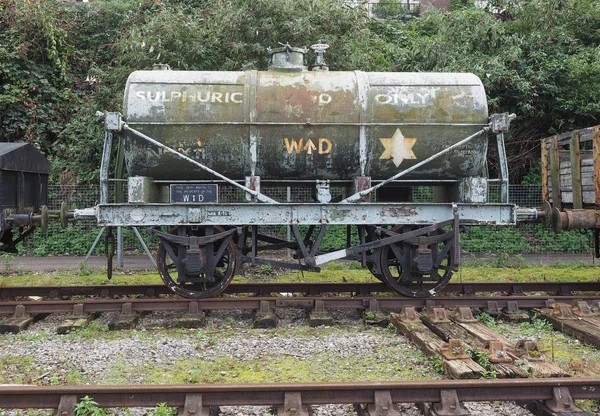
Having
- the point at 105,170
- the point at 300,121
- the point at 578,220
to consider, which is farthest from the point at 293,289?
the point at 578,220

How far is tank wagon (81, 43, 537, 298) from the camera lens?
273 inches

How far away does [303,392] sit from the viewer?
13.1 feet

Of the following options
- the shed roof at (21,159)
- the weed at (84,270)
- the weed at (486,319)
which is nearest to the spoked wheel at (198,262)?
the shed roof at (21,159)

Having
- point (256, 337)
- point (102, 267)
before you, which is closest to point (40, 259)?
point (102, 267)

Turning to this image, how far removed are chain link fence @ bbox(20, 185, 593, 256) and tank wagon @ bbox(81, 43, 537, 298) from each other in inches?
215

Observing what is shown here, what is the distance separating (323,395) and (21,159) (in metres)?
6.59

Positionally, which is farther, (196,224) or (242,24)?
(242,24)

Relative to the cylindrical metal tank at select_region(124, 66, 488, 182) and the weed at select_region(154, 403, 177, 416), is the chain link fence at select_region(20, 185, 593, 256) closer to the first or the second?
the cylindrical metal tank at select_region(124, 66, 488, 182)

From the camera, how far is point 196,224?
684cm

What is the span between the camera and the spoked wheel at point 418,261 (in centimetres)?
707

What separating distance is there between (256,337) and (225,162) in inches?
102

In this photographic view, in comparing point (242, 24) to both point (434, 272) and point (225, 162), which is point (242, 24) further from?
point (434, 272)

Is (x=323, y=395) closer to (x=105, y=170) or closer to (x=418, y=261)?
(x=418, y=261)

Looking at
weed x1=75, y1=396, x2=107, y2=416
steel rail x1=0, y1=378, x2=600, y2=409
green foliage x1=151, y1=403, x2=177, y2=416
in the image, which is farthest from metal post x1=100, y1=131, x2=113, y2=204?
green foliage x1=151, y1=403, x2=177, y2=416
